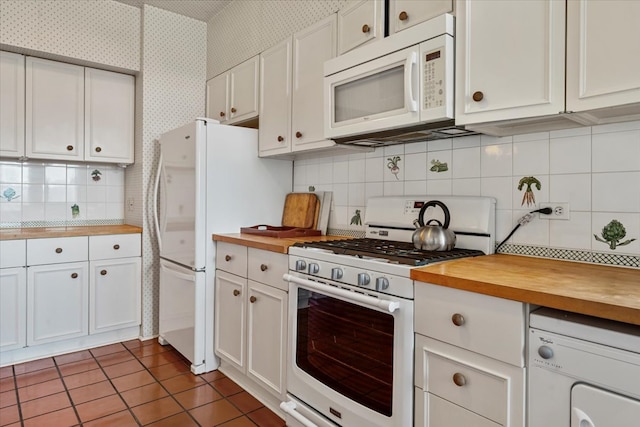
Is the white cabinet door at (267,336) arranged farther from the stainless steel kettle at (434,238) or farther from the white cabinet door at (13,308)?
the white cabinet door at (13,308)

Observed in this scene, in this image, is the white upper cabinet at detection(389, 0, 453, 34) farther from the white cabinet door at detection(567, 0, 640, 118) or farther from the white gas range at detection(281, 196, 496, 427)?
the white gas range at detection(281, 196, 496, 427)

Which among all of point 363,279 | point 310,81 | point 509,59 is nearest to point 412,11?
point 509,59

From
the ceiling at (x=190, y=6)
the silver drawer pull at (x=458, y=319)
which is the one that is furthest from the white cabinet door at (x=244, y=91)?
the silver drawer pull at (x=458, y=319)

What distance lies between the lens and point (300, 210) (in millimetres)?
2779

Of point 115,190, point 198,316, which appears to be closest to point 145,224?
point 115,190

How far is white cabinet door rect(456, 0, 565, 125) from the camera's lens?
1.31 metres

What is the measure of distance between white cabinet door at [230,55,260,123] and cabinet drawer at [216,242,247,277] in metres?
1.00

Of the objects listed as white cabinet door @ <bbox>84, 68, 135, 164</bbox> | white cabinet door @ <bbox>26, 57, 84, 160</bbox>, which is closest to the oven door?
white cabinet door @ <bbox>84, 68, 135, 164</bbox>

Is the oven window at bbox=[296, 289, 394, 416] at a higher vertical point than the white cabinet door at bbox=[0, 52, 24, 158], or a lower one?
lower

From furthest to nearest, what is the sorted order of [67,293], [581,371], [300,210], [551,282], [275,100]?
[67,293], [300,210], [275,100], [551,282], [581,371]

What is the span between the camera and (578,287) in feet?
3.63

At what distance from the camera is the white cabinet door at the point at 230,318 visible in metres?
2.36

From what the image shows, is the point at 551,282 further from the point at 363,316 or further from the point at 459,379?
the point at 363,316

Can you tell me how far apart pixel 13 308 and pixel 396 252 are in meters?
2.70
